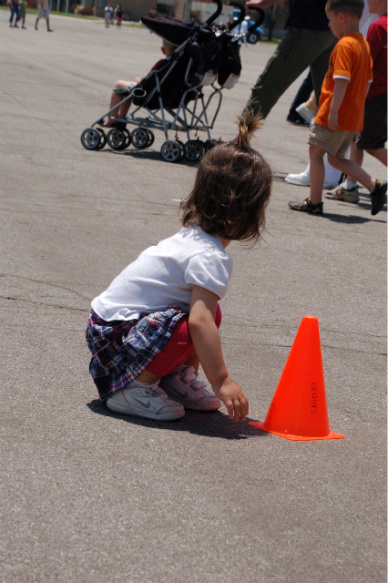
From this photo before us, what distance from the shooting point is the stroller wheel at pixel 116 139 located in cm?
880

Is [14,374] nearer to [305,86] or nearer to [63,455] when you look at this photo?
[63,455]

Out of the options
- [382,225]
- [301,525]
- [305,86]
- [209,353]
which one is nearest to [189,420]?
[209,353]

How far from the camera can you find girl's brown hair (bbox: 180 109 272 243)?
2873mm

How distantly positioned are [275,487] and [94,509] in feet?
2.10

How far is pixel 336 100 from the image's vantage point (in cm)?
643

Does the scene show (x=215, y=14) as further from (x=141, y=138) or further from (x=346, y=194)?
(x=346, y=194)

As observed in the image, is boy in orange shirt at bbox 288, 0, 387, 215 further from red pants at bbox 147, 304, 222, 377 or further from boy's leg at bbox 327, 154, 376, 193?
red pants at bbox 147, 304, 222, 377

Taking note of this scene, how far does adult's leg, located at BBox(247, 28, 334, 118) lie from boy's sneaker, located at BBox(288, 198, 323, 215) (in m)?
1.35

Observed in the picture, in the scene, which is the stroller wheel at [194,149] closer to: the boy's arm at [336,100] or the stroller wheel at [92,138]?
the stroller wheel at [92,138]

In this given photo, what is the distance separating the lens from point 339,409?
11.0 feet

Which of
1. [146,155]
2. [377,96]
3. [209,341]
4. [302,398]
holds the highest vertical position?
[377,96]

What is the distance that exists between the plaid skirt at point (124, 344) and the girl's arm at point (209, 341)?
0.10m

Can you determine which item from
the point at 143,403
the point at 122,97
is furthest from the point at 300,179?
the point at 143,403

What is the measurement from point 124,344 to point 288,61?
5742 millimetres
